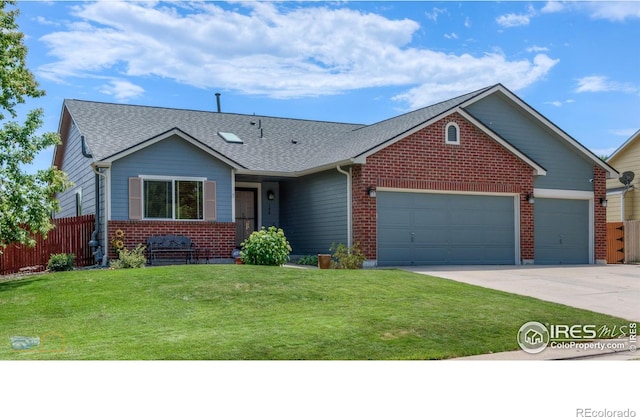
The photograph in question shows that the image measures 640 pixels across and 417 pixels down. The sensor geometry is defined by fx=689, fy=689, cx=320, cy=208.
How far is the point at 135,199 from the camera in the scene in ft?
62.3

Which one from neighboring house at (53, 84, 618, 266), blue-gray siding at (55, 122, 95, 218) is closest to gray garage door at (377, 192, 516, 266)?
neighboring house at (53, 84, 618, 266)

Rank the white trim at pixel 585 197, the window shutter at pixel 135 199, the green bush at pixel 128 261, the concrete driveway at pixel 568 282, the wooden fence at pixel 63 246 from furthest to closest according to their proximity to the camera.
Answer: 1. the white trim at pixel 585 197
2. the wooden fence at pixel 63 246
3. the window shutter at pixel 135 199
4. the green bush at pixel 128 261
5. the concrete driveway at pixel 568 282

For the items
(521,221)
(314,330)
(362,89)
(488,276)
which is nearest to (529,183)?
(521,221)

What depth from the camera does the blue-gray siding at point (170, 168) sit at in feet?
61.9

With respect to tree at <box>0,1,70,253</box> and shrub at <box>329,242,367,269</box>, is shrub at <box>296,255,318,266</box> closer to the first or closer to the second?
shrub at <box>329,242,367,269</box>

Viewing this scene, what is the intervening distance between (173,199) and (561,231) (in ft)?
42.2

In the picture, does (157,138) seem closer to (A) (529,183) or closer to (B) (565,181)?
(A) (529,183)

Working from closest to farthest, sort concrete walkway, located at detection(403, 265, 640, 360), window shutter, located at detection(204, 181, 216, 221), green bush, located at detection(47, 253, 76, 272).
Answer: concrete walkway, located at detection(403, 265, 640, 360), green bush, located at detection(47, 253, 76, 272), window shutter, located at detection(204, 181, 216, 221)

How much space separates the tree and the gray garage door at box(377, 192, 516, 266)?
29.3ft

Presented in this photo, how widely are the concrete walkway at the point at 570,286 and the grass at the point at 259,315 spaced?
70cm

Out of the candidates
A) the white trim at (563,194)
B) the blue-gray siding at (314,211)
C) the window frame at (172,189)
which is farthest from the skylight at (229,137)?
the white trim at (563,194)

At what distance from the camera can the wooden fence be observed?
19516mm

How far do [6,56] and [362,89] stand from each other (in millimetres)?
8635

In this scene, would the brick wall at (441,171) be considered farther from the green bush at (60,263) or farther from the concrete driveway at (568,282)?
the green bush at (60,263)
